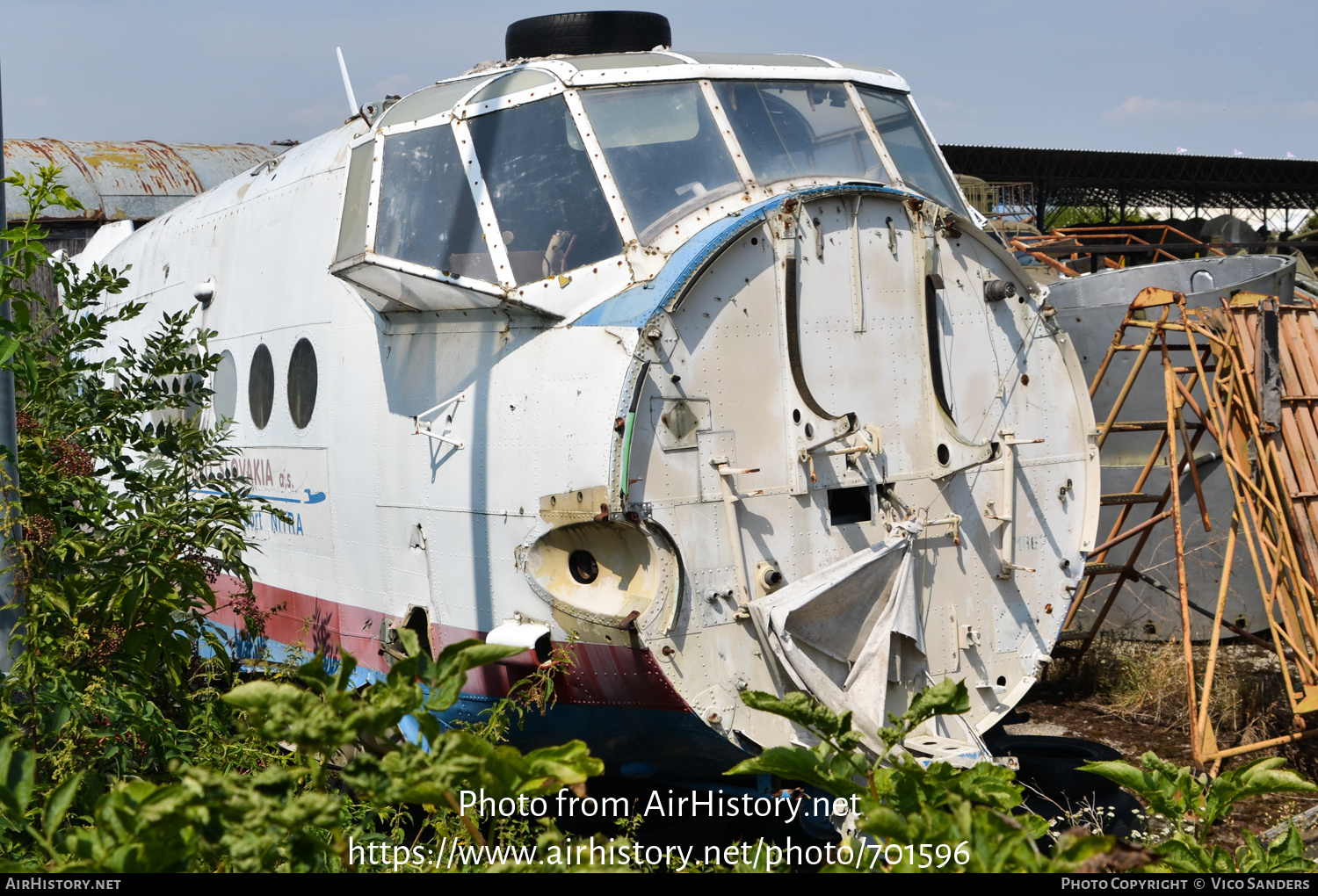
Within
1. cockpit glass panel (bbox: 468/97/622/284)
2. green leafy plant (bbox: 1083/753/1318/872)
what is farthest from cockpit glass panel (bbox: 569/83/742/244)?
green leafy plant (bbox: 1083/753/1318/872)

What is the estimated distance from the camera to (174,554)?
5.09 meters

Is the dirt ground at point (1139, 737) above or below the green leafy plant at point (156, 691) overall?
below

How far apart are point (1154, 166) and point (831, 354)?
113 ft

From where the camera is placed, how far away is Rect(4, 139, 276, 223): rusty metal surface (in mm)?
15039

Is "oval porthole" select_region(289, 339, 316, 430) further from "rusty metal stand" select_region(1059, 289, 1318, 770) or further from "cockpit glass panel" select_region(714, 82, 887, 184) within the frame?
"rusty metal stand" select_region(1059, 289, 1318, 770)

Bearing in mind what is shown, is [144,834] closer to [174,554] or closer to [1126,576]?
[174,554]

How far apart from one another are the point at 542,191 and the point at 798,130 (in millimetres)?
1510

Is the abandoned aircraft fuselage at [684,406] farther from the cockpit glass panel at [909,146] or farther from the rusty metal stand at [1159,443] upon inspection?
the rusty metal stand at [1159,443]

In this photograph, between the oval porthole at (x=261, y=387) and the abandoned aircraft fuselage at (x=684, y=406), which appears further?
the oval porthole at (x=261, y=387)

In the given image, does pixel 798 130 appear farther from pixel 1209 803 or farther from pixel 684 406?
pixel 1209 803

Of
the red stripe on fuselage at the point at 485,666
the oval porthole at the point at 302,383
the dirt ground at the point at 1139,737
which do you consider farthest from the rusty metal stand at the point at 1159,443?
the oval porthole at the point at 302,383

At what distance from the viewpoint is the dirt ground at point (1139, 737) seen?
22.7 ft

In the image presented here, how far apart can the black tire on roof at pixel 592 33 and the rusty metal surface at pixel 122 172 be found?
9485 millimetres

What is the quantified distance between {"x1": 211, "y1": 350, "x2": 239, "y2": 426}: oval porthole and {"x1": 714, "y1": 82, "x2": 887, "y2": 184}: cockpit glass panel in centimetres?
402
